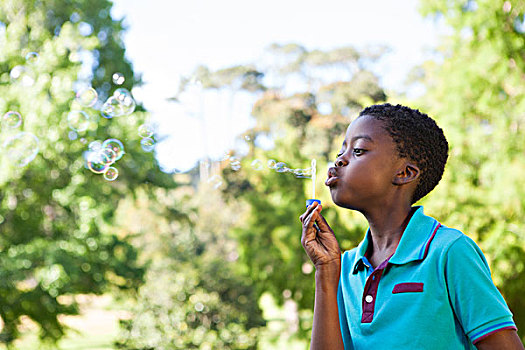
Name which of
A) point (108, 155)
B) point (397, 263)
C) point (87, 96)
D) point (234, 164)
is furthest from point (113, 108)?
point (397, 263)

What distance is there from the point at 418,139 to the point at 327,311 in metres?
0.44

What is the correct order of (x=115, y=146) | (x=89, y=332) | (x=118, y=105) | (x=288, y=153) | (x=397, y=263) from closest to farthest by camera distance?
(x=397, y=263), (x=115, y=146), (x=118, y=105), (x=288, y=153), (x=89, y=332)

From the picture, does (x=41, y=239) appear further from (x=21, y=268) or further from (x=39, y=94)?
(x=39, y=94)

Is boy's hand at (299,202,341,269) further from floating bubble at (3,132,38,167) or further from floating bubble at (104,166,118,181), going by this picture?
floating bubble at (3,132,38,167)

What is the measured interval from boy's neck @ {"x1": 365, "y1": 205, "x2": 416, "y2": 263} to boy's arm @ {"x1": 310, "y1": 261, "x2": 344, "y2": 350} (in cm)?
11

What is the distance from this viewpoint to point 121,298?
12594 millimetres

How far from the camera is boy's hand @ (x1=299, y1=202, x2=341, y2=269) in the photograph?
4.38 feet

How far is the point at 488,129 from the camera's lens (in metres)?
8.98

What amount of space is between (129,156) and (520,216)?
7181 mm

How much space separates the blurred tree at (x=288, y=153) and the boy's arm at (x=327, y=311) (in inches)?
62.5

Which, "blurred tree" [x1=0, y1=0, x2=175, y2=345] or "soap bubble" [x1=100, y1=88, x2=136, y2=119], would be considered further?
"blurred tree" [x1=0, y1=0, x2=175, y2=345]

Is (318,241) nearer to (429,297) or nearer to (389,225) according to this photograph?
(389,225)

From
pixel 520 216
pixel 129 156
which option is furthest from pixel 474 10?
pixel 129 156

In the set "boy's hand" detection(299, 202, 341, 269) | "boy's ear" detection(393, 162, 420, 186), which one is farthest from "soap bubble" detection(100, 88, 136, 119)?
"boy's ear" detection(393, 162, 420, 186)
